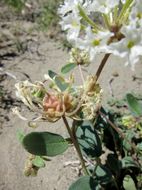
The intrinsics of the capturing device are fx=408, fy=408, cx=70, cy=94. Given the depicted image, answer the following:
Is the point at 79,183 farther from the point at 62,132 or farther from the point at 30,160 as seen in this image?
the point at 62,132

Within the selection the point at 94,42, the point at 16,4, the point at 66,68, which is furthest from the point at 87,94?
the point at 16,4

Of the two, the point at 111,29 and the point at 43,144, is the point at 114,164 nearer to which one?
the point at 43,144

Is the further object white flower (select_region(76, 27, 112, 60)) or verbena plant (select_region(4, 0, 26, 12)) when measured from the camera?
verbena plant (select_region(4, 0, 26, 12))

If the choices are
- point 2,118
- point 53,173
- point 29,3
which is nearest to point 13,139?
point 2,118

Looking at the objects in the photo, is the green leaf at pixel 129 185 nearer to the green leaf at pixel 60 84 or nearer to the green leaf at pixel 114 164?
the green leaf at pixel 114 164

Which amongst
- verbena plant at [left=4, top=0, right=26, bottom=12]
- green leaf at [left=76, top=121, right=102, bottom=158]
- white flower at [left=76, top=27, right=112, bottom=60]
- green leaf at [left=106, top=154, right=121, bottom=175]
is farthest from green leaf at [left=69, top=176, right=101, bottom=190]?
verbena plant at [left=4, top=0, right=26, bottom=12]

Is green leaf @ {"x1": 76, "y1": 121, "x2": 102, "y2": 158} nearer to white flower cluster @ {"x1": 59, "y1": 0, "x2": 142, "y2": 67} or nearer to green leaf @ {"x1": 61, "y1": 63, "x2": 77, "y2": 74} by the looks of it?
green leaf @ {"x1": 61, "y1": 63, "x2": 77, "y2": 74}
